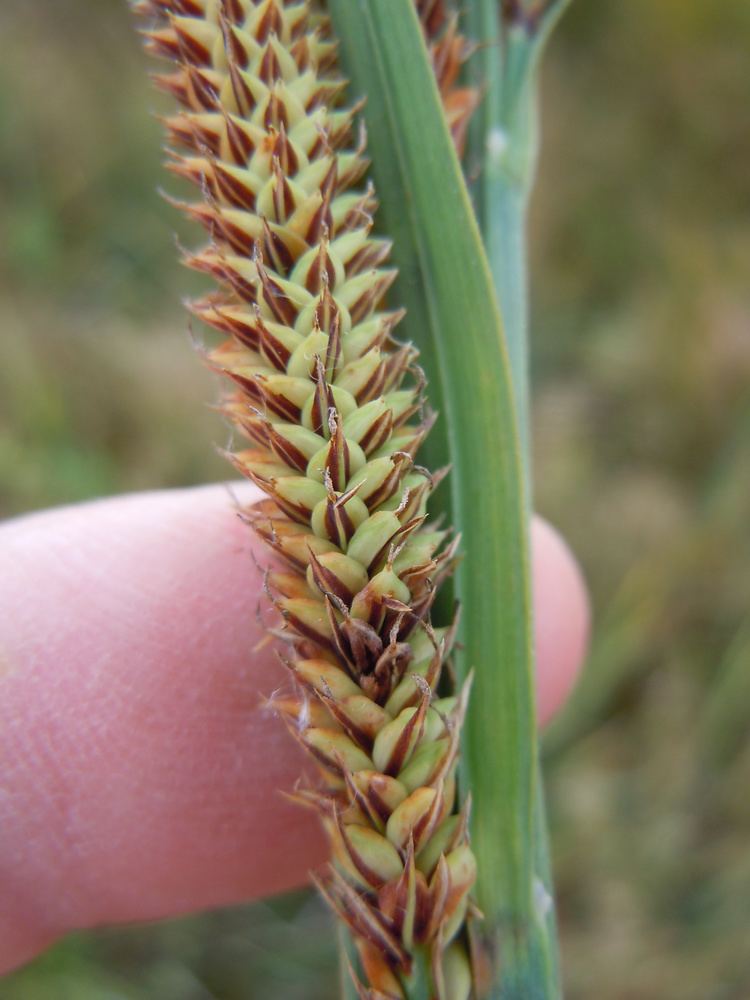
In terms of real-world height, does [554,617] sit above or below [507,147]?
below

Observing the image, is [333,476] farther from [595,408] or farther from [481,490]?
[595,408]

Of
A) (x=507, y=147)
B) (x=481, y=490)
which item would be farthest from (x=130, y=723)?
(x=507, y=147)

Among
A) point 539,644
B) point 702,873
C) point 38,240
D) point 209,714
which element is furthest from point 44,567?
point 38,240

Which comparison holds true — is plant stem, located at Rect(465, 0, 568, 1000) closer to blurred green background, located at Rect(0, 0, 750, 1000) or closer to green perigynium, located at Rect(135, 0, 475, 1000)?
green perigynium, located at Rect(135, 0, 475, 1000)

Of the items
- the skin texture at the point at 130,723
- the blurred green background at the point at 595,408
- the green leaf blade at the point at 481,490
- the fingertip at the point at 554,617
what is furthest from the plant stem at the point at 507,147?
the blurred green background at the point at 595,408

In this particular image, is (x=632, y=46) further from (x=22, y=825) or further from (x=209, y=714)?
(x=22, y=825)

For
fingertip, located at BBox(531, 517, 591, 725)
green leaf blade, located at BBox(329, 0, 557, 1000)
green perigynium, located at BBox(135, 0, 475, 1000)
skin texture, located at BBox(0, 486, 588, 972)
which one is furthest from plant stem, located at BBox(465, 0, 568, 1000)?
fingertip, located at BBox(531, 517, 591, 725)

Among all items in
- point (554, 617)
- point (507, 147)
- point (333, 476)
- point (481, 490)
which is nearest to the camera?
point (333, 476)
